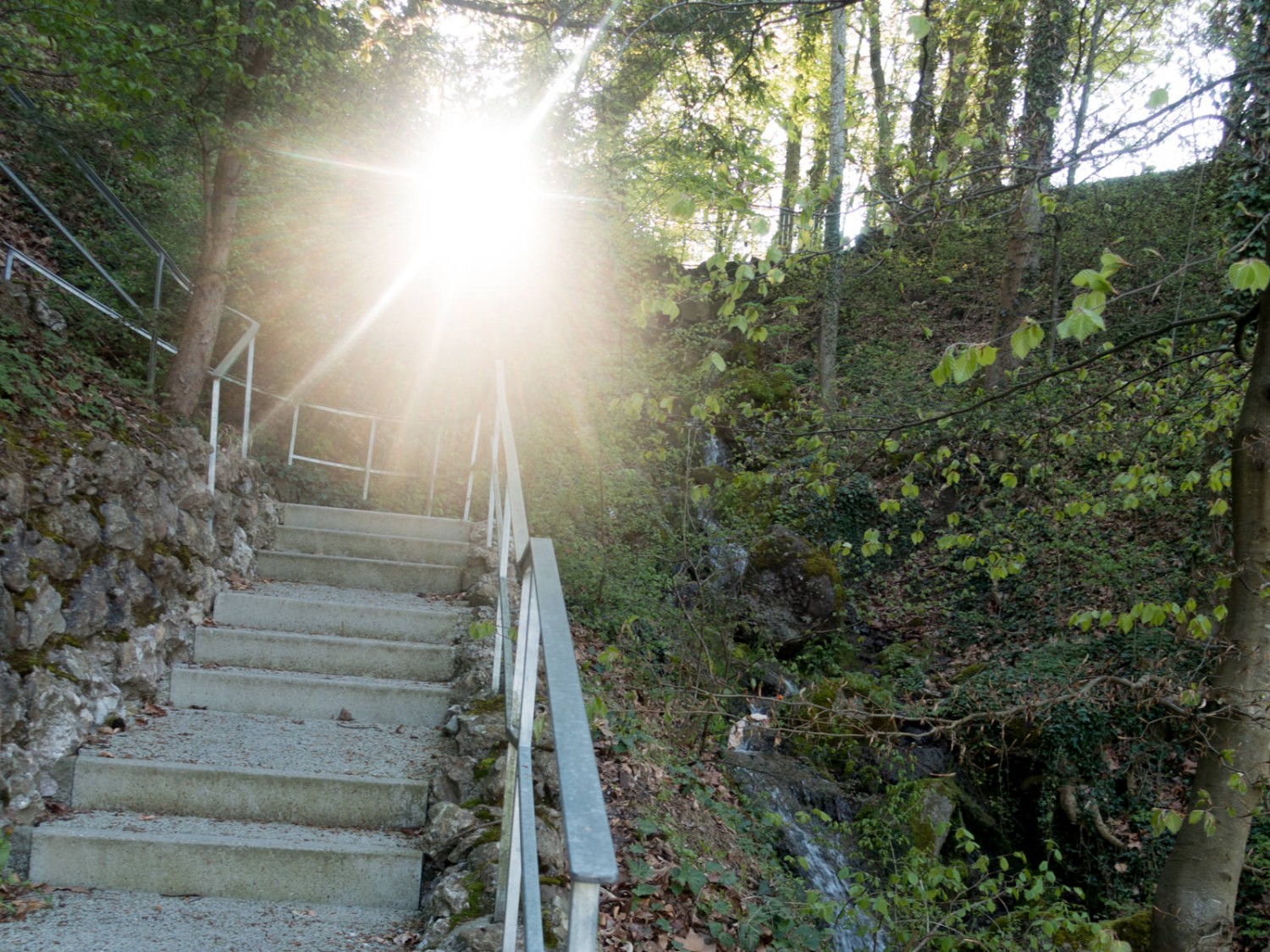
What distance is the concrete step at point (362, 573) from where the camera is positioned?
16.4 feet

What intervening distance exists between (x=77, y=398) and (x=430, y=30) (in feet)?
15.0

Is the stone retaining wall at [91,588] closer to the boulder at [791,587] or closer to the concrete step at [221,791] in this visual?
the concrete step at [221,791]

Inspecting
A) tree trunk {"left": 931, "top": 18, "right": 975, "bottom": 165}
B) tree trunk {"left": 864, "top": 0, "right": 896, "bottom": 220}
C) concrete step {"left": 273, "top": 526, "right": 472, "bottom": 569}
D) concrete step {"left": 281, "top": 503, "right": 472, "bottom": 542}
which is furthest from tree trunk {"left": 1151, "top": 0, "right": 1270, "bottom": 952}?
concrete step {"left": 281, "top": 503, "right": 472, "bottom": 542}

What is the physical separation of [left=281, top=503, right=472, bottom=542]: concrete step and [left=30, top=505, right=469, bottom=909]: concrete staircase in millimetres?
675

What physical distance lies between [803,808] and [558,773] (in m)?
5.70

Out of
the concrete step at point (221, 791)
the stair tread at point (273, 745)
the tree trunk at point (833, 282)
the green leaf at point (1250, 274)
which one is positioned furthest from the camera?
the tree trunk at point (833, 282)

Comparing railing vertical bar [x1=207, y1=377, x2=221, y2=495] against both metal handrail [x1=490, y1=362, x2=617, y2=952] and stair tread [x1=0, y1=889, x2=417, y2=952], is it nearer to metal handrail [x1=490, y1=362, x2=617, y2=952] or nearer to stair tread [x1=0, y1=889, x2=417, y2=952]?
metal handrail [x1=490, y1=362, x2=617, y2=952]

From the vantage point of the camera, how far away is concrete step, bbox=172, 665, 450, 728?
375cm

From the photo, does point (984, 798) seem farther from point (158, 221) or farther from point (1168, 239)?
point (1168, 239)

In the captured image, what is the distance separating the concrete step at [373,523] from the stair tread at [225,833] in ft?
9.06

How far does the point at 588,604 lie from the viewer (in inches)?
255

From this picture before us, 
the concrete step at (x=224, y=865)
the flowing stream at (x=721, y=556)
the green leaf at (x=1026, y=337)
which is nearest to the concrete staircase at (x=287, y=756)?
the concrete step at (x=224, y=865)

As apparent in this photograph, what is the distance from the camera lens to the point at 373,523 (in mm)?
5707

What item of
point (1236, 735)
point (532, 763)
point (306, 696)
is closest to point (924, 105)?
point (1236, 735)
